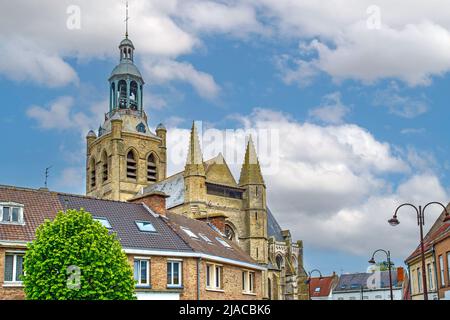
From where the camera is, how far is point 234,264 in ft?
112

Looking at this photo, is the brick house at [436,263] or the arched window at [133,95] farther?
the arched window at [133,95]

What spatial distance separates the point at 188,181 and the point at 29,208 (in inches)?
1753

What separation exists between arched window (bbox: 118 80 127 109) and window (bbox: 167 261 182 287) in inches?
2703

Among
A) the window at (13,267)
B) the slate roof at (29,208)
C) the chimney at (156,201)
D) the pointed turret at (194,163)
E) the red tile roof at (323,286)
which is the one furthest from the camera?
the red tile roof at (323,286)

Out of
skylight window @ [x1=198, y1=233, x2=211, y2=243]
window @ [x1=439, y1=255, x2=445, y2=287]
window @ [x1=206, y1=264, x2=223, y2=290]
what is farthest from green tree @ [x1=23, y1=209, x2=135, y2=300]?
window @ [x1=439, y1=255, x2=445, y2=287]

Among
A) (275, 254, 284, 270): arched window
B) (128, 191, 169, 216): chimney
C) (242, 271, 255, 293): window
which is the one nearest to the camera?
(128, 191, 169, 216): chimney

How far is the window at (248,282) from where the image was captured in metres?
35.3

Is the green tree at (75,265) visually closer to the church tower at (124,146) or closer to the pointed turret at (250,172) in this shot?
the pointed turret at (250,172)

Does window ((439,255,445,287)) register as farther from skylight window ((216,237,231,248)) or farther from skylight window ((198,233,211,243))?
skylight window ((198,233,211,243))

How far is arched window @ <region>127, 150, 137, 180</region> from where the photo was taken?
9138 cm

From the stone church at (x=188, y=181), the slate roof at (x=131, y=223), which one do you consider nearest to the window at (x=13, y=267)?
the slate roof at (x=131, y=223)

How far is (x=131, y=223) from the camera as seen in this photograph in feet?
105
